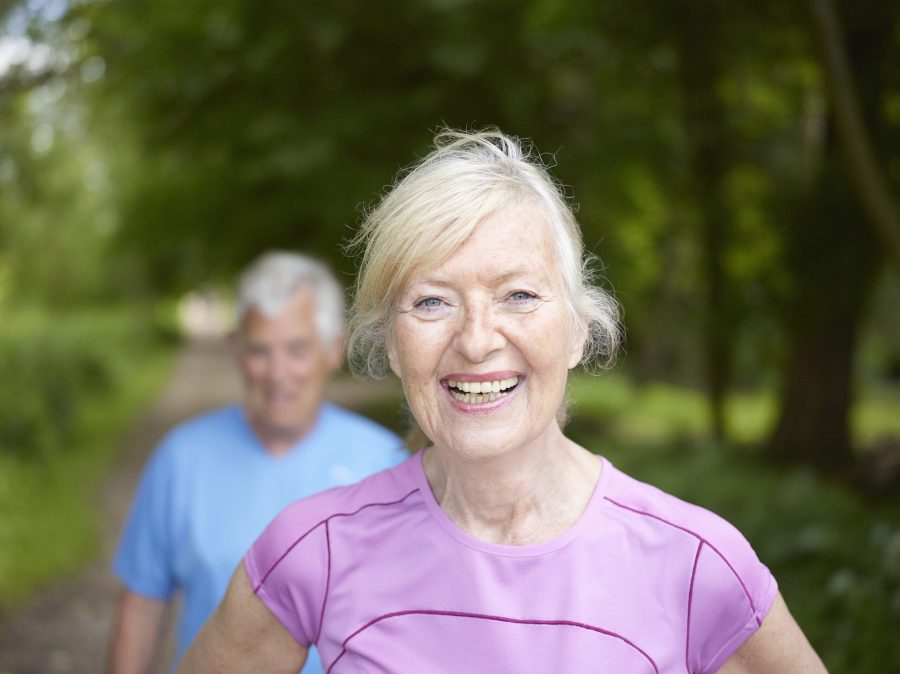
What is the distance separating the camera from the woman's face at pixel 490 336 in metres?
1.61

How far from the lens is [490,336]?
1.59 metres

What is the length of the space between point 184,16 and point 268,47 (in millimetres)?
1202

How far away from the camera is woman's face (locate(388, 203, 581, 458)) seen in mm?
1607

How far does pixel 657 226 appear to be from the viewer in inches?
488

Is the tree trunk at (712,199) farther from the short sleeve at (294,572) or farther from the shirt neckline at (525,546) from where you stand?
the short sleeve at (294,572)

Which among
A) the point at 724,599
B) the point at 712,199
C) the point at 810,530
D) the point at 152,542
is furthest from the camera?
the point at 712,199

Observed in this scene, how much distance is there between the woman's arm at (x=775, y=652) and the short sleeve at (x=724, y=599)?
18 millimetres

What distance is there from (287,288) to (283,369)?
239 mm

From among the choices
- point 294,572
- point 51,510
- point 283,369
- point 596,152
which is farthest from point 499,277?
point 51,510

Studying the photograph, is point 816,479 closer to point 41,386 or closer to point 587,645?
point 587,645

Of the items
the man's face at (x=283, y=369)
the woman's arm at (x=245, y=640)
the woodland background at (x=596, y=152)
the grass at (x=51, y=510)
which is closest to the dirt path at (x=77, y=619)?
the grass at (x=51, y=510)

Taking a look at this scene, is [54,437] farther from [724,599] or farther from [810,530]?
[724,599]

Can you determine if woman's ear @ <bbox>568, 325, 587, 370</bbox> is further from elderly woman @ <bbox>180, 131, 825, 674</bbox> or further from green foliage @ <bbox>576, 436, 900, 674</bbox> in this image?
Result: green foliage @ <bbox>576, 436, 900, 674</bbox>

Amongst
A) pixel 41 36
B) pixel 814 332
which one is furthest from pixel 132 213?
pixel 814 332
